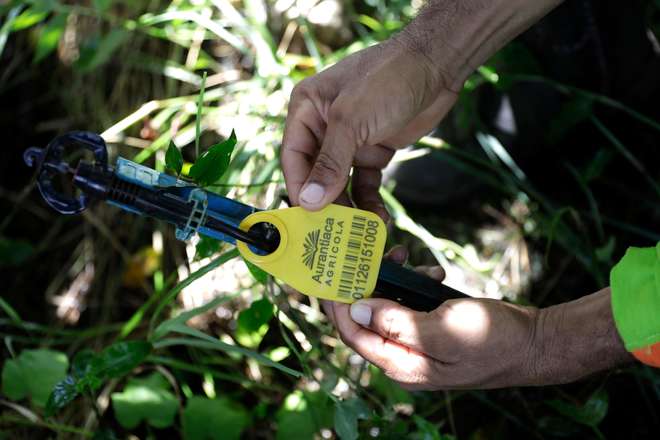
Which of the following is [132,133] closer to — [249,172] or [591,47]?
[249,172]

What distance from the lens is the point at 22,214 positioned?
5.09ft

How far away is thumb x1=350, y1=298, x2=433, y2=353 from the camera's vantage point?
81cm

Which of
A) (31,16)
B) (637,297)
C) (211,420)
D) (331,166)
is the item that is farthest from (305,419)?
(31,16)

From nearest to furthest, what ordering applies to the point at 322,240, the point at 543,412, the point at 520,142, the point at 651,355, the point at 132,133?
the point at 651,355 < the point at 322,240 < the point at 543,412 < the point at 520,142 < the point at 132,133

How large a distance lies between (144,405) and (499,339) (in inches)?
24.1

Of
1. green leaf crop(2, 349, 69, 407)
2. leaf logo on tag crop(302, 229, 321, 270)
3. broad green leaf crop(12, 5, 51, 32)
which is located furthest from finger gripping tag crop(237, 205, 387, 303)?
broad green leaf crop(12, 5, 51, 32)

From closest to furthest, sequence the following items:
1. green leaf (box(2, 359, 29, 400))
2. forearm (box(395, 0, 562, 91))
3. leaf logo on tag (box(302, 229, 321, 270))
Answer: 1. leaf logo on tag (box(302, 229, 321, 270))
2. forearm (box(395, 0, 562, 91))
3. green leaf (box(2, 359, 29, 400))

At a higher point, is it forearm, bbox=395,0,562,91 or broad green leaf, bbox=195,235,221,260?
forearm, bbox=395,0,562,91

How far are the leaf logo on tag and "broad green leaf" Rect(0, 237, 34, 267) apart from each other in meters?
0.85

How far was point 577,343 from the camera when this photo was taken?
2.62ft

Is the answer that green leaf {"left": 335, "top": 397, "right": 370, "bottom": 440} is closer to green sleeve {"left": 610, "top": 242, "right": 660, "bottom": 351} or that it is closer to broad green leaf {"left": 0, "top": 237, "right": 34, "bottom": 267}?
green sleeve {"left": 610, "top": 242, "right": 660, "bottom": 351}

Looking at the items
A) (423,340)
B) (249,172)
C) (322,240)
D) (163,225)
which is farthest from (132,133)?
(423,340)

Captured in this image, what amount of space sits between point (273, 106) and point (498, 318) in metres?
0.62

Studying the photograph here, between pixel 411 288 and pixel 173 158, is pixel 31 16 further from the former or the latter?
pixel 411 288
